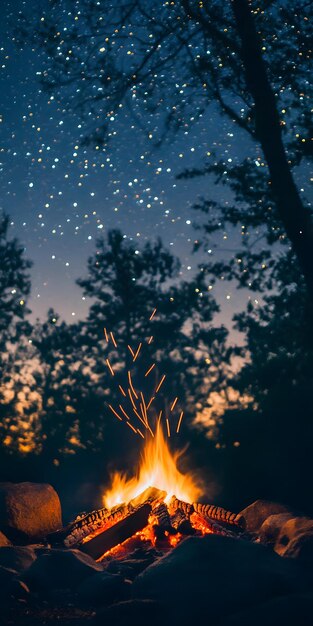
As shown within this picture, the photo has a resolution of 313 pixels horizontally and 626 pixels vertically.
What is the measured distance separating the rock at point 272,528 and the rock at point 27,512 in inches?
138

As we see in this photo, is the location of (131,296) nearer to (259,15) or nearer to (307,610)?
(259,15)

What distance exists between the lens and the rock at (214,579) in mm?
4855

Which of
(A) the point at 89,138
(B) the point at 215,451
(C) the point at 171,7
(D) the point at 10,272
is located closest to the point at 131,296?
(D) the point at 10,272

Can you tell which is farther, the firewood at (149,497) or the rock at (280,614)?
the firewood at (149,497)

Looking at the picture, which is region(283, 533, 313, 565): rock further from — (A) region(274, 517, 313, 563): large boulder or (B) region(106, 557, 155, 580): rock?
(B) region(106, 557, 155, 580): rock

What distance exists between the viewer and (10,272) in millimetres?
20609

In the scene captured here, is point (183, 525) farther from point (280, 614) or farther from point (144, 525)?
point (280, 614)

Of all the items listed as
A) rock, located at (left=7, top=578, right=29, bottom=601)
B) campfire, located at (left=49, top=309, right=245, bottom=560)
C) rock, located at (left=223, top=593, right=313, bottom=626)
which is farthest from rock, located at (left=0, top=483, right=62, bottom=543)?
rock, located at (left=223, top=593, right=313, bottom=626)

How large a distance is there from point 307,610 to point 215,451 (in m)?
9.69

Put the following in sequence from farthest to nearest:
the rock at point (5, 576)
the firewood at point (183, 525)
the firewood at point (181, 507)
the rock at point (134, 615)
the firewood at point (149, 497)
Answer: the firewood at point (149, 497)
the firewood at point (181, 507)
the firewood at point (183, 525)
the rock at point (5, 576)
the rock at point (134, 615)

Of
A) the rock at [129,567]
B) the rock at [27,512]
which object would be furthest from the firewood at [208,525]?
the rock at [27,512]

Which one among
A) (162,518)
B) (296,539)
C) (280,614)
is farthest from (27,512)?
(280,614)

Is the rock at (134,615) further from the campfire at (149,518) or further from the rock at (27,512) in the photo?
the rock at (27,512)

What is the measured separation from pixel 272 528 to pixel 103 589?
2.85 meters
